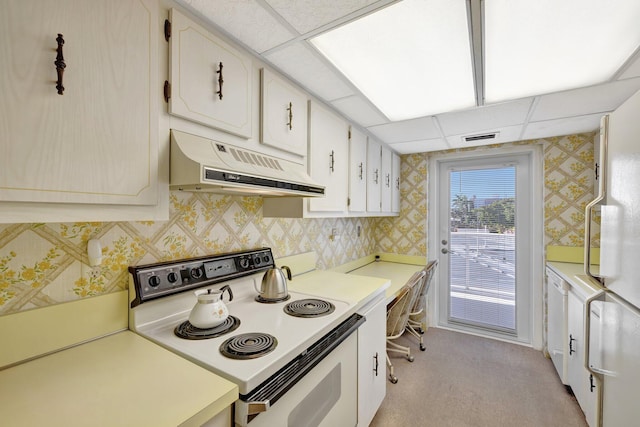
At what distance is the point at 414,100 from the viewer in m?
1.85

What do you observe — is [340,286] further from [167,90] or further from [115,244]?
[167,90]

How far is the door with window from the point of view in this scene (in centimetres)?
292

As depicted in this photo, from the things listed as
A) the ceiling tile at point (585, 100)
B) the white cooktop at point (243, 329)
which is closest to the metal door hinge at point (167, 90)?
the white cooktop at point (243, 329)

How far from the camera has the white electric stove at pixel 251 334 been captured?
85 centimetres

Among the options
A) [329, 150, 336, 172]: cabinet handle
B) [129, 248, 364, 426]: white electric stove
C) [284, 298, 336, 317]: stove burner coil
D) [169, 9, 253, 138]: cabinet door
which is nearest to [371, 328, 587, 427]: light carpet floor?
[129, 248, 364, 426]: white electric stove

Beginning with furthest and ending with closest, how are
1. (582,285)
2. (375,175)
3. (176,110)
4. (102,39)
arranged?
(375,175) < (582,285) < (176,110) < (102,39)

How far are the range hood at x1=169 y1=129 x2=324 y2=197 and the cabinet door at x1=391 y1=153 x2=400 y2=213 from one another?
6.49ft

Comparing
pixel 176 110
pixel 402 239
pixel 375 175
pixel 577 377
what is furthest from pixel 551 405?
pixel 176 110

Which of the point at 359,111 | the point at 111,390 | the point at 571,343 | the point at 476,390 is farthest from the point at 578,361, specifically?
the point at 111,390

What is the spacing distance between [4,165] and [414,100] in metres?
1.96

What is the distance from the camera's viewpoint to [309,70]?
1473 millimetres

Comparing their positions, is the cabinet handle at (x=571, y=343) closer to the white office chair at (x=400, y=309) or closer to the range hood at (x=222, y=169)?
the white office chair at (x=400, y=309)

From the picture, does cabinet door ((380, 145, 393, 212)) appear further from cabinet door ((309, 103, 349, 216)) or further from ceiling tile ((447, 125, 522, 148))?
cabinet door ((309, 103, 349, 216))

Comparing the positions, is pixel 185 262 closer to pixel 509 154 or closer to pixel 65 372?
pixel 65 372
